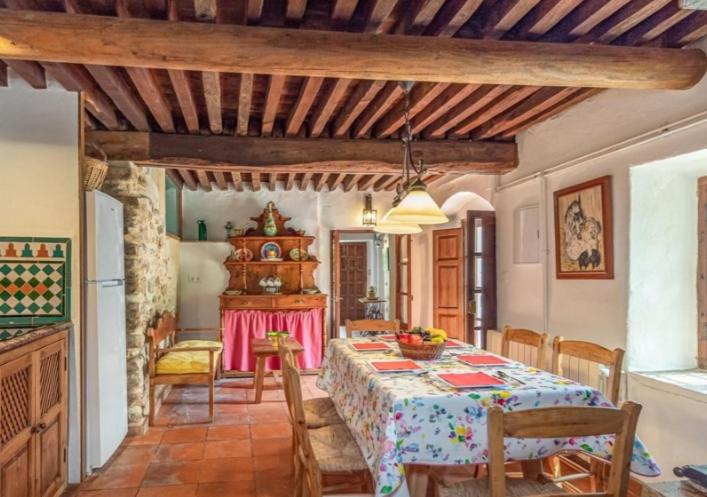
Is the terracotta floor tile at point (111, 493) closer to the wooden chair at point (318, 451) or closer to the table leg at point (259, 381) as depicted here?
the wooden chair at point (318, 451)

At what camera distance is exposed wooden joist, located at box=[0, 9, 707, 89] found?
2.19 meters

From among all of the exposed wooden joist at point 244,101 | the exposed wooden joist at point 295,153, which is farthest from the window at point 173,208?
the exposed wooden joist at point 244,101

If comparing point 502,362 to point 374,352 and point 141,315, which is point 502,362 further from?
point 141,315

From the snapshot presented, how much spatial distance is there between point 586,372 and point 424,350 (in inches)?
47.7

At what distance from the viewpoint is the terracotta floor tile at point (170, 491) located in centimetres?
305

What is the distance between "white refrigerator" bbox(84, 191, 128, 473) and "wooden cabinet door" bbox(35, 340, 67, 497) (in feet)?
0.95

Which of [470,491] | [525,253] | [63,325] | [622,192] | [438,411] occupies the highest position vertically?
[622,192]

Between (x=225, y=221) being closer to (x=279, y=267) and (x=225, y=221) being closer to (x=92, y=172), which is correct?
(x=279, y=267)

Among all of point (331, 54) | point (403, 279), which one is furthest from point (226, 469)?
point (403, 279)

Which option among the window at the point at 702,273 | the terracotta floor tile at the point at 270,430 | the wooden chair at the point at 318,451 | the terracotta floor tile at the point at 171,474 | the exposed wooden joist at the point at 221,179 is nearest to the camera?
the wooden chair at the point at 318,451

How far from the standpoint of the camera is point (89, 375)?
3.27 metres

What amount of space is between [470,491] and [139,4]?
8.01 ft

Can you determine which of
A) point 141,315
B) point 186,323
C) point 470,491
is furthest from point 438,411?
point 186,323

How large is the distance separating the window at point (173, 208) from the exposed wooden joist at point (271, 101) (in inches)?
88.9
